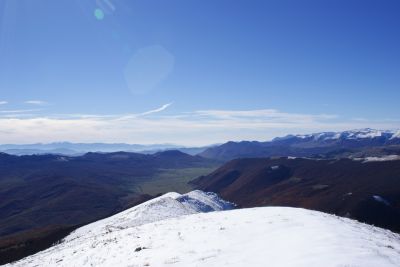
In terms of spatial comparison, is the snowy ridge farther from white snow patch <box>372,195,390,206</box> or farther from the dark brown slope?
white snow patch <box>372,195,390,206</box>

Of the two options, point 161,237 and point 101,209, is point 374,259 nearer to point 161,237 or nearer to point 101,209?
point 161,237

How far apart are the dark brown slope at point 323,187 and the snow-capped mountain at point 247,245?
64.2 meters

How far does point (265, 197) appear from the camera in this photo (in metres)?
132

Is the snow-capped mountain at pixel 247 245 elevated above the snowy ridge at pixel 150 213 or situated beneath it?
elevated above

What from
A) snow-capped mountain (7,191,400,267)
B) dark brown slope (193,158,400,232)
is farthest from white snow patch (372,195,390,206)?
snow-capped mountain (7,191,400,267)

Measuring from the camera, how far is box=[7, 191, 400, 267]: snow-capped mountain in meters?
15.7

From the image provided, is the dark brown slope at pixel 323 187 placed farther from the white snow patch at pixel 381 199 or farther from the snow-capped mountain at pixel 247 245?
the snow-capped mountain at pixel 247 245

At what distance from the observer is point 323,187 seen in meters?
123

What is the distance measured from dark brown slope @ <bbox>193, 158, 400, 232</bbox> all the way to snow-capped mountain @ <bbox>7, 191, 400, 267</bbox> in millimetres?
64170

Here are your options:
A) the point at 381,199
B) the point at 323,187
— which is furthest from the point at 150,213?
the point at 323,187

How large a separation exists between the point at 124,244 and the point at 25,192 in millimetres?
181806

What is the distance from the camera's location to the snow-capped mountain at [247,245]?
15.7m

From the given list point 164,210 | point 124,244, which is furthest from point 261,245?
point 164,210

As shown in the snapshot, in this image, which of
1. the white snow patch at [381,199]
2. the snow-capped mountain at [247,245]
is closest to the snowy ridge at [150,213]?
the snow-capped mountain at [247,245]
